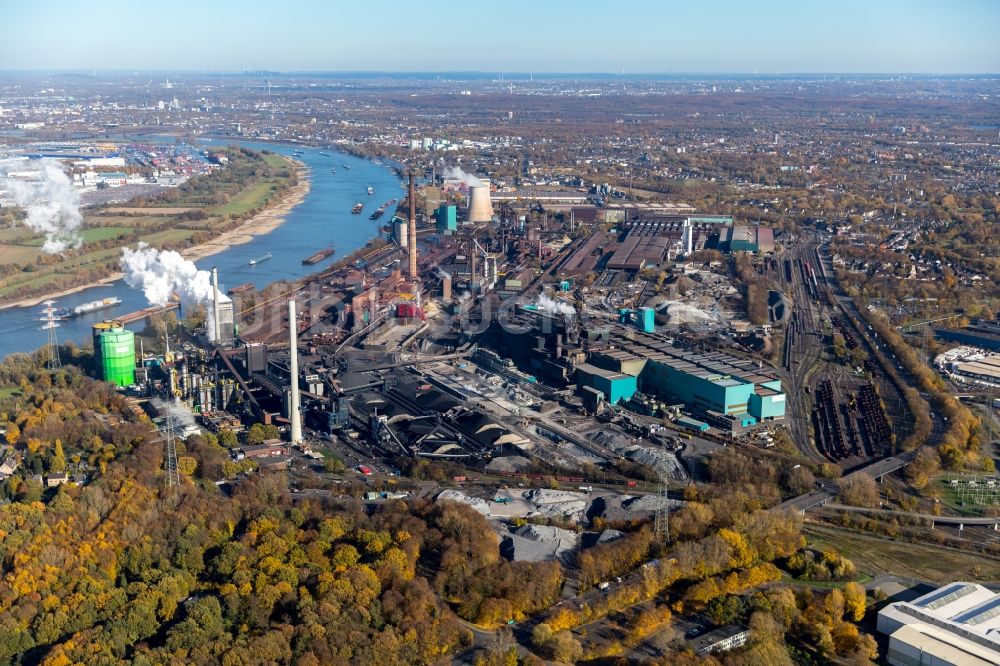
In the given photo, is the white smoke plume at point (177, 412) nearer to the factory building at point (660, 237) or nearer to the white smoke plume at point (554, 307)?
the white smoke plume at point (554, 307)

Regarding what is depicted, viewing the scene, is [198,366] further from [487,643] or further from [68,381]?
[487,643]

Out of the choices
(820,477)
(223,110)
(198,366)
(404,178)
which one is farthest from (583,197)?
(223,110)

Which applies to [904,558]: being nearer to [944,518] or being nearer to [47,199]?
[944,518]

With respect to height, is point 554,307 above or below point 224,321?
above

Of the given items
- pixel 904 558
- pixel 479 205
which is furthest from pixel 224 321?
pixel 479 205

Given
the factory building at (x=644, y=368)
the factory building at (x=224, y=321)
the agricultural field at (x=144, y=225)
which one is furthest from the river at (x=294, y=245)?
the factory building at (x=644, y=368)

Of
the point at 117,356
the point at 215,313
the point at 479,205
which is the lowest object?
the point at 117,356

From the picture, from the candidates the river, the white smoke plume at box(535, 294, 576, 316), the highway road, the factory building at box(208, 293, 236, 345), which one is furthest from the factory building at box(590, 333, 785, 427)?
the river
